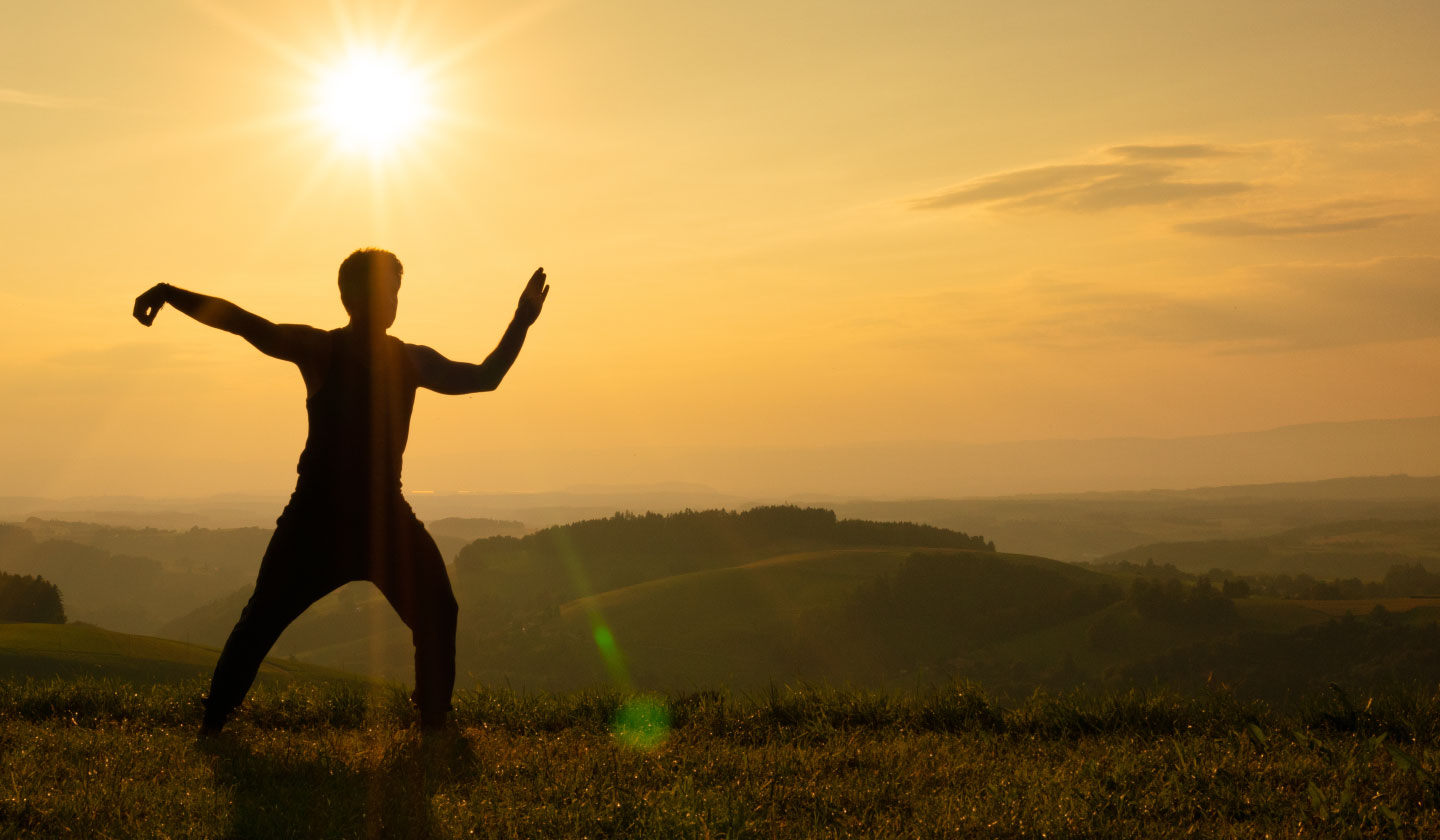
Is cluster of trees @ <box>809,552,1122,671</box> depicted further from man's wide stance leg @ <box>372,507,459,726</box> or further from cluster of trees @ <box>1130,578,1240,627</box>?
man's wide stance leg @ <box>372,507,459,726</box>

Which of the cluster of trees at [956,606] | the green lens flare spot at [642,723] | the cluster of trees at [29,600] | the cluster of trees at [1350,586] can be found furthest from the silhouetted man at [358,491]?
the cluster of trees at [1350,586]

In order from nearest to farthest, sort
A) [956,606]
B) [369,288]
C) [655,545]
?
[369,288] → [956,606] → [655,545]

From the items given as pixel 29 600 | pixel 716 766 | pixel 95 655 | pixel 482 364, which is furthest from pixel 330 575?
pixel 29 600

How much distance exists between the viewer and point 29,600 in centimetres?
5950

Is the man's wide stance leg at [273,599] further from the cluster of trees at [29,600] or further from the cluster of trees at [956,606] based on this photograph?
the cluster of trees at [956,606]

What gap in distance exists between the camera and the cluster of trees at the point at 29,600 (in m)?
57.4

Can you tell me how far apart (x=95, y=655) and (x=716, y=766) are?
18.3 meters

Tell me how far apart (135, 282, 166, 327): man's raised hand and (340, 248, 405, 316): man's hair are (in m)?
1.11

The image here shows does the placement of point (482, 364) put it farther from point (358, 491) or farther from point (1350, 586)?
point (1350, 586)

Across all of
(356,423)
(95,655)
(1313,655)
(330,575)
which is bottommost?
(1313,655)

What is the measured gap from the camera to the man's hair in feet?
23.8

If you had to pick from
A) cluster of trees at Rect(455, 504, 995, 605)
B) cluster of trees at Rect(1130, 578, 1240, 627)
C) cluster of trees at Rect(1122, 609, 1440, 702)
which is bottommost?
cluster of trees at Rect(1122, 609, 1440, 702)

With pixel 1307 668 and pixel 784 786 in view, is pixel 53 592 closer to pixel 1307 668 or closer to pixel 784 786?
pixel 784 786

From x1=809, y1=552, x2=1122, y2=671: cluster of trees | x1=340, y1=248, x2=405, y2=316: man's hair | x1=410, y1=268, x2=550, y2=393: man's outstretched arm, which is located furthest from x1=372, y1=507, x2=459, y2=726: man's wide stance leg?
x1=809, y1=552, x2=1122, y2=671: cluster of trees
